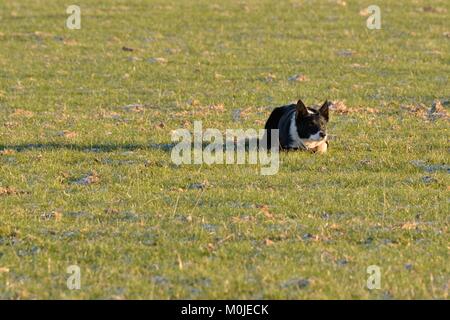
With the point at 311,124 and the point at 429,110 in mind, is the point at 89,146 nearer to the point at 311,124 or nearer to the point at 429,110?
the point at 311,124

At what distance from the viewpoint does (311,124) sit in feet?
57.1

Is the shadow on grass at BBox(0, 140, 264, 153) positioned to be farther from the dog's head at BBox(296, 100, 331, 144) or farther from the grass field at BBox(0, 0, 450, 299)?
the dog's head at BBox(296, 100, 331, 144)

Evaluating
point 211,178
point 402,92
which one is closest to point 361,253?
point 211,178

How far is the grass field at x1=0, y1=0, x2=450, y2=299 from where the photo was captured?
35.8 ft

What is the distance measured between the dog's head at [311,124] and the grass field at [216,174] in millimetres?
358

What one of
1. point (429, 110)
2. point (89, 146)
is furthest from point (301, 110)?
point (429, 110)

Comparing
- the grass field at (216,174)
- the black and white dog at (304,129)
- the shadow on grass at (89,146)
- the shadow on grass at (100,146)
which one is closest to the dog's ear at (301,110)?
the black and white dog at (304,129)

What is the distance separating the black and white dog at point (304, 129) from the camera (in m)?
17.4

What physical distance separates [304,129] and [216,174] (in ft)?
7.62

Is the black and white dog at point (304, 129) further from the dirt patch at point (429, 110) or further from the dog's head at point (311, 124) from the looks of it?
the dirt patch at point (429, 110)

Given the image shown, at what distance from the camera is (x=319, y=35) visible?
34.8 m

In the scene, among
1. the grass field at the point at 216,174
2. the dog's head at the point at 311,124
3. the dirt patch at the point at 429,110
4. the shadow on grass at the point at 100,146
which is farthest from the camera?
the dirt patch at the point at 429,110
